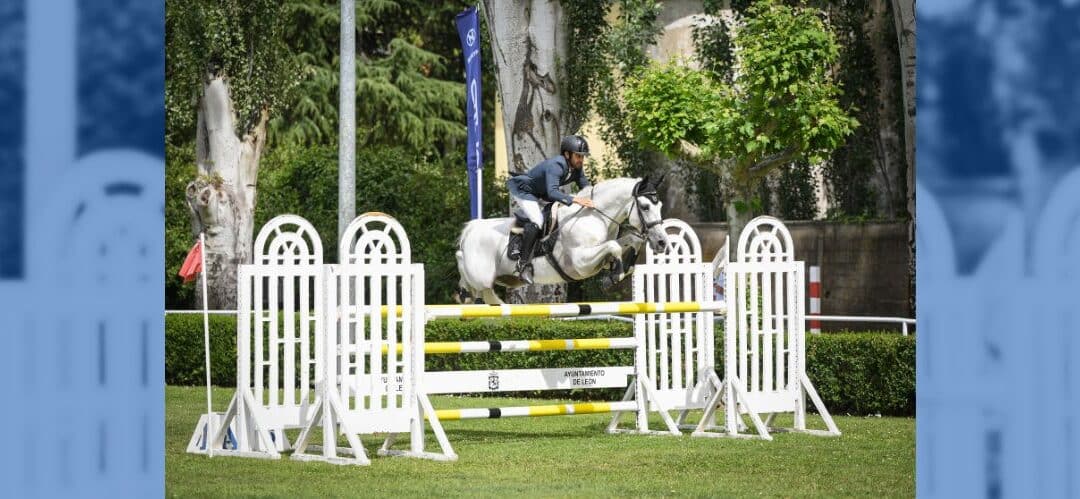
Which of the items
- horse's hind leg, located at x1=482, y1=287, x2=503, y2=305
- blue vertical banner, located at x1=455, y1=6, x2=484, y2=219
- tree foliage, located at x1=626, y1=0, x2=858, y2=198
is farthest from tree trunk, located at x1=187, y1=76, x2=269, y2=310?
horse's hind leg, located at x1=482, y1=287, x2=503, y2=305

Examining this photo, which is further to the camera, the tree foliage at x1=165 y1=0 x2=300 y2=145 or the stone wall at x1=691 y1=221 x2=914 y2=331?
the stone wall at x1=691 y1=221 x2=914 y2=331

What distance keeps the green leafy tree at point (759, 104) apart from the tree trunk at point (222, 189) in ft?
21.7

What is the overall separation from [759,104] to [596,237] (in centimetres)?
586

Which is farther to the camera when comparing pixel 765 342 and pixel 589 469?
pixel 765 342

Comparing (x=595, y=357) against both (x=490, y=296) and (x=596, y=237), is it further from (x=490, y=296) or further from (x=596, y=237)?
(x=596, y=237)

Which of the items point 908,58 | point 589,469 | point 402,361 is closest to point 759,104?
point 908,58

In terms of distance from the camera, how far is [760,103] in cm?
1536

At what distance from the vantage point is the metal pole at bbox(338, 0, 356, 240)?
14.5 meters

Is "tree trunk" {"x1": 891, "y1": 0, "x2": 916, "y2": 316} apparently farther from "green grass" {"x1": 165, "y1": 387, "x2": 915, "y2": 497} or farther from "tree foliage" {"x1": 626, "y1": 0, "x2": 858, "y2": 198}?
"green grass" {"x1": 165, "y1": 387, "x2": 915, "y2": 497}

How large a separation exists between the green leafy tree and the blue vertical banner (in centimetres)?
186

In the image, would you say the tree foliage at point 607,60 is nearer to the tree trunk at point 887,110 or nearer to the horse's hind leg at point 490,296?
the tree trunk at point 887,110
